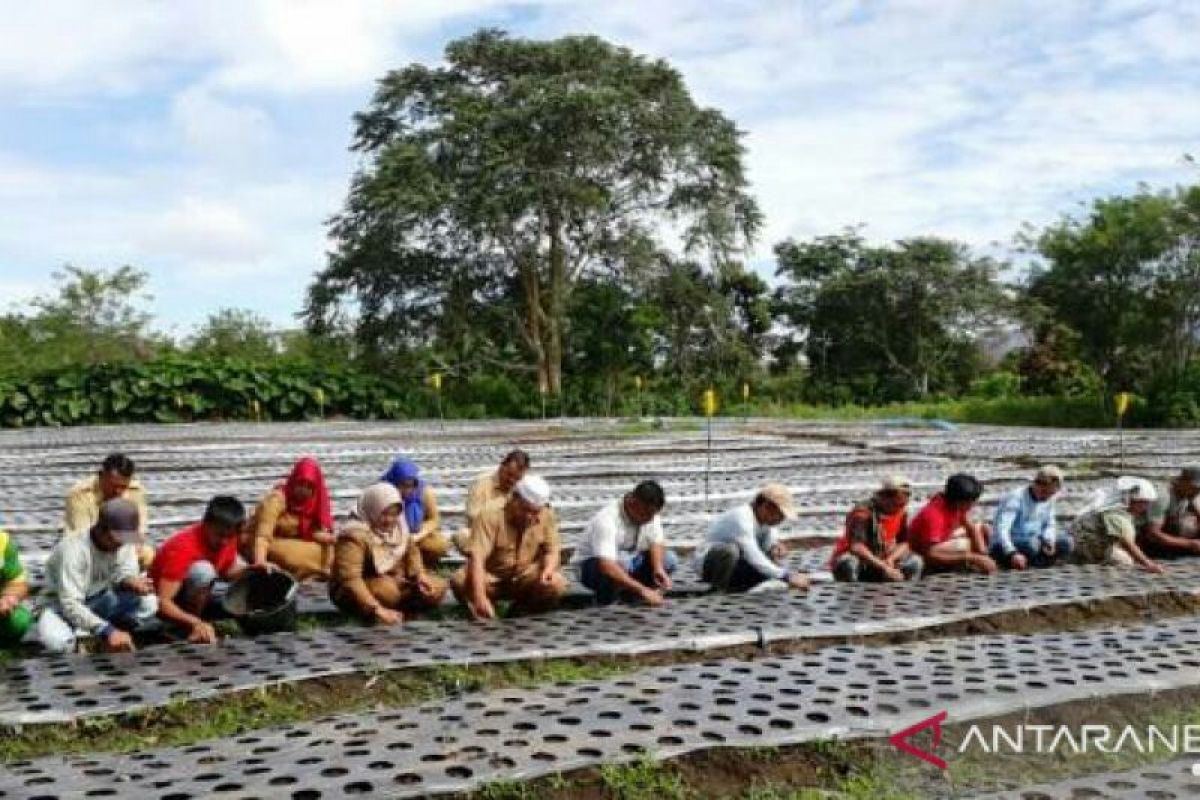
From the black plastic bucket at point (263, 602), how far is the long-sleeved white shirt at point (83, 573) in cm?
50

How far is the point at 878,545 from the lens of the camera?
6418mm

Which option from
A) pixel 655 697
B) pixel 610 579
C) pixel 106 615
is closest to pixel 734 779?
pixel 655 697

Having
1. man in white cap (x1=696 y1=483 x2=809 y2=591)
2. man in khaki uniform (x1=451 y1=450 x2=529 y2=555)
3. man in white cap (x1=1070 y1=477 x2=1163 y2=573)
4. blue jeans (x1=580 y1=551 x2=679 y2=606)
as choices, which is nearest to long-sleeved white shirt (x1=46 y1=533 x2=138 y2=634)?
man in khaki uniform (x1=451 y1=450 x2=529 y2=555)

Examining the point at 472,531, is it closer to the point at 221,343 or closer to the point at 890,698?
the point at 890,698

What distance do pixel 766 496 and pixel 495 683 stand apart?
198 centimetres

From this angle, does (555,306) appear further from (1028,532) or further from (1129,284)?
(1028,532)

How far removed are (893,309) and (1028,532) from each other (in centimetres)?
2540

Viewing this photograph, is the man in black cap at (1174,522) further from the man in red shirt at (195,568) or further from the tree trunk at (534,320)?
the tree trunk at (534,320)

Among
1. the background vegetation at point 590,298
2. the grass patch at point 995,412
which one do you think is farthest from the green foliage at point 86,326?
the grass patch at point 995,412

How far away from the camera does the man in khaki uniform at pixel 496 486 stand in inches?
248

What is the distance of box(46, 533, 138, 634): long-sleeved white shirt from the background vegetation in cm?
2040

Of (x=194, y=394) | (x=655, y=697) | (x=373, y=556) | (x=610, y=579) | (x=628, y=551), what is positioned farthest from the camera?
(x=194, y=394)

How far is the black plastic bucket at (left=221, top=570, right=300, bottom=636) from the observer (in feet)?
17.3

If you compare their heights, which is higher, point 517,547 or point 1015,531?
point 517,547
